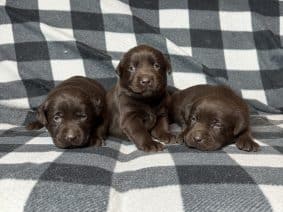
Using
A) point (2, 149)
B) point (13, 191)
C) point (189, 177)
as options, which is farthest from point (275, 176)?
point (2, 149)

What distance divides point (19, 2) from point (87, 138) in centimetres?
138

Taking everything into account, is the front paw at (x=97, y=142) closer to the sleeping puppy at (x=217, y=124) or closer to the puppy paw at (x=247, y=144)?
the sleeping puppy at (x=217, y=124)

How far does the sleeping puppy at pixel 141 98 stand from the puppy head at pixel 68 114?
24 cm

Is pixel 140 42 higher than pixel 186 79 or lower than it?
higher

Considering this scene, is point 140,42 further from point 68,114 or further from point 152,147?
point 152,147

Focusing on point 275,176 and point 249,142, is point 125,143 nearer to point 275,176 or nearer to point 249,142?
point 249,142

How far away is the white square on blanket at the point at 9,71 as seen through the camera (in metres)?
3.49

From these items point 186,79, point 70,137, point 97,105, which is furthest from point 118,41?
point 70,137

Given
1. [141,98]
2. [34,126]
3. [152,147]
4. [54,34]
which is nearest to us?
[152,147]

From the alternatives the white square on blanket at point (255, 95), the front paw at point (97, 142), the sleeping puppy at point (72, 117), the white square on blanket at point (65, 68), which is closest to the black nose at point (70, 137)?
the sleeping puppy at point (72, 117)

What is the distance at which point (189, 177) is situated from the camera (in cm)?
203

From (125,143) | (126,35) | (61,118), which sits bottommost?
(125,143)

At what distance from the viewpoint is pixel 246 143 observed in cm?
255

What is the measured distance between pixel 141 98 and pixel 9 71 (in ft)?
3.63
